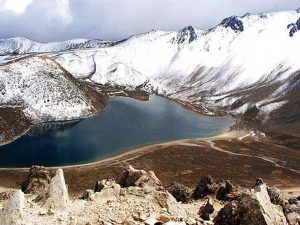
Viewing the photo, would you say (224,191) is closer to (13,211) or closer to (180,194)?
(180,194)

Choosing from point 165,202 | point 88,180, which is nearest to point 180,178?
point 88,180

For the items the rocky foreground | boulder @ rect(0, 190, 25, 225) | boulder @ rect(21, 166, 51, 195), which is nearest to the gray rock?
the rocky foreground

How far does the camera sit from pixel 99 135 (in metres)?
145

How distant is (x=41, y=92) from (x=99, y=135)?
44.5 meters

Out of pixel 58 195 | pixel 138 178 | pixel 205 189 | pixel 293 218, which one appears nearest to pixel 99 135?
pixel 205 189

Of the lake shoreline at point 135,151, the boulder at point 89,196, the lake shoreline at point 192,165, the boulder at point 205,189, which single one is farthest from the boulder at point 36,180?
the lake shoreline at point 135,151

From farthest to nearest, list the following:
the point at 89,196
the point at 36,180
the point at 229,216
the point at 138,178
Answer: the point at 36,180 → the point at 138,178 → the point at 89,196 → the point at 229,216

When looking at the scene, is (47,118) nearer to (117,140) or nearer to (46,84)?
(46,84)

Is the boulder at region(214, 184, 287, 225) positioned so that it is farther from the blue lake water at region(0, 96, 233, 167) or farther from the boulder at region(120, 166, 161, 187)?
the blue lake water at region(0, 96, 233, 167)

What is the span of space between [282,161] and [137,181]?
90044 millimetres

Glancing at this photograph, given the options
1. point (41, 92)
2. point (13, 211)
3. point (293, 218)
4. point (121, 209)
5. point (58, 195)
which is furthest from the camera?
point (41, 92)

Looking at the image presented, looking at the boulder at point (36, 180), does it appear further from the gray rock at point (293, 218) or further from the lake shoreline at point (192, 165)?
the lake shoreline at point (192, 165)

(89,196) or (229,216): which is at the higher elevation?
(229,216)

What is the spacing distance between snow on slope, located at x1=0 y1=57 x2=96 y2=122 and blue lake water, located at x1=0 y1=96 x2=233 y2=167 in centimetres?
782
